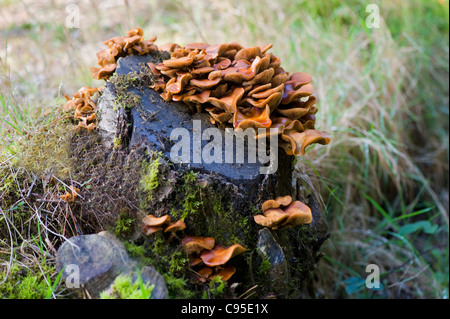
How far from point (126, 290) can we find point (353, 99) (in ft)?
12.8

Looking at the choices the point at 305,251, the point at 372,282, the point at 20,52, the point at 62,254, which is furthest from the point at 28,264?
the point at 20,52

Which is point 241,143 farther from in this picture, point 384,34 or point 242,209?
point 384,34

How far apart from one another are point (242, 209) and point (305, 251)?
0.67m

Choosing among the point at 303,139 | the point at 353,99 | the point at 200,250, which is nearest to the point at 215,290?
the point at 200,250

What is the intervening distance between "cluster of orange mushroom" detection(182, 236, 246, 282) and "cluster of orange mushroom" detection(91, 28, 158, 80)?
144 cm

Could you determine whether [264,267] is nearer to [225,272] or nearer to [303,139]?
[225,272]

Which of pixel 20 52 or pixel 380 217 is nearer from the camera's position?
pixel 380 217

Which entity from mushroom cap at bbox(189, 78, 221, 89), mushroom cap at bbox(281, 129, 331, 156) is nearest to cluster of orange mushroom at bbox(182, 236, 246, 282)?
mushroom cap at bbox(281, 129, 331, 156)

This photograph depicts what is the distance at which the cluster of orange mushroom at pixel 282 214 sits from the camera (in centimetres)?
223

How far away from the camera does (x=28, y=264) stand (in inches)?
91.7

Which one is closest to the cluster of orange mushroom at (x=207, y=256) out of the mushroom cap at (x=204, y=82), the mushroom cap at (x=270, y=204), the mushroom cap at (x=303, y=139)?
the mushroom cap at (x=270, y=204)

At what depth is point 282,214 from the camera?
2.25m

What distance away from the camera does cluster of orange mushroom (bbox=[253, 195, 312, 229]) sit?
2.23 m

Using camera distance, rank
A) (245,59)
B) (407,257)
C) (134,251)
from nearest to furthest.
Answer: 1. (134,251)
2. (245,59)
3. (407,257)
